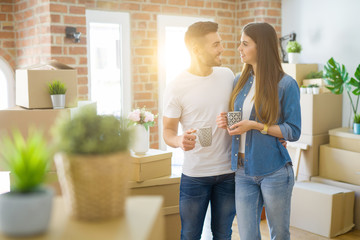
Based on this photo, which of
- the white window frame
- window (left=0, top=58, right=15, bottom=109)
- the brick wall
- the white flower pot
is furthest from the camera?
the white window frame

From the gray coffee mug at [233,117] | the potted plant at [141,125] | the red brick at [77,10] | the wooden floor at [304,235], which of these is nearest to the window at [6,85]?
the red brick at [77,10]

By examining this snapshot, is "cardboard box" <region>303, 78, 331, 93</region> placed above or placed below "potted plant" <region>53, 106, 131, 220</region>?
above

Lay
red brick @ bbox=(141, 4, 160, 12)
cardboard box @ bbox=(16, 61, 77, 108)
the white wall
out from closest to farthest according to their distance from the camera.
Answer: cardboard box @ bbox=(16, 61, 77, 108) → the white wall → red brick @ bbox=(141, 4, 160, 12)

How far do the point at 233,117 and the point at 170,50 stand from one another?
281 cm

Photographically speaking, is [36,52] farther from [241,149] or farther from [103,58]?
[241,149]

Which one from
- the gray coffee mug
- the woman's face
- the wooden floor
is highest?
the woman's face

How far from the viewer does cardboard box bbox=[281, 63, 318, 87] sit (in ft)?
13.4

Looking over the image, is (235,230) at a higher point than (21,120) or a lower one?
lower

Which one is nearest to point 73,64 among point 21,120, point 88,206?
point 21,120

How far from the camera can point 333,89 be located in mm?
3723

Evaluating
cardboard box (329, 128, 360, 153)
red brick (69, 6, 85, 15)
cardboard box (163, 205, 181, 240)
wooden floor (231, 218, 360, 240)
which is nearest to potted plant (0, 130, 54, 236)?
cardboard box (163, 205, 181, 240)

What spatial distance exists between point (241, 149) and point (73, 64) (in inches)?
88.1

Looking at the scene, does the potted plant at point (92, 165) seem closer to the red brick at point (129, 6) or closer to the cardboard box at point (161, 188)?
the cardboard box at point (161, 188)

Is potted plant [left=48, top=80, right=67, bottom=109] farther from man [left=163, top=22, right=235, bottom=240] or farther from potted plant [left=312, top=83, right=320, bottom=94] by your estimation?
potted plant [left=312, top=83, right=320, bottom=94]
